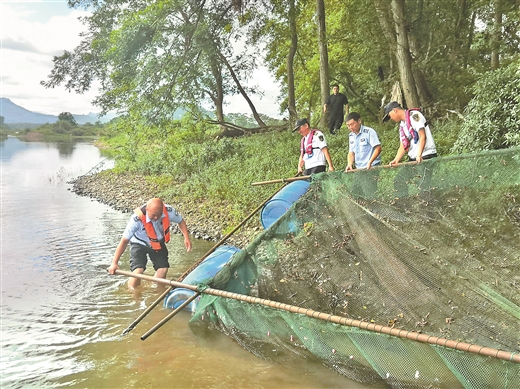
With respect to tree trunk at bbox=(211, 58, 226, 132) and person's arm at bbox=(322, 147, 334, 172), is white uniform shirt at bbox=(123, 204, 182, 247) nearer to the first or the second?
person's arm at bbox=(322, 147, 334, 172)

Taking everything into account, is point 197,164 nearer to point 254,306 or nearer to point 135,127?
point 135,127

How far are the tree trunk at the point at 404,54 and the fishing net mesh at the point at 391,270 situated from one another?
6.93 m

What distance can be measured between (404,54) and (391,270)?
821 centimetres

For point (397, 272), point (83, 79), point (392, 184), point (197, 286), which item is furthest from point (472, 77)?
point (83, 79)

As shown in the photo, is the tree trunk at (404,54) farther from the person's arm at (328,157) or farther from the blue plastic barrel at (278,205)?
the blue plastic barrel at (278,205)

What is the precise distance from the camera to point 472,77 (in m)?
13.1

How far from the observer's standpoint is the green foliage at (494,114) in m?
6.39

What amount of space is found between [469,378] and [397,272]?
1.30 m

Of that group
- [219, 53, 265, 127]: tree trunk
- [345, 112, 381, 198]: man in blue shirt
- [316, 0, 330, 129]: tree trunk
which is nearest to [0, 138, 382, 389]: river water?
[345, 112, 381, 198]: man in blue shirt

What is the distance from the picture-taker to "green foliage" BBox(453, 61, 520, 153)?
21.0 ft

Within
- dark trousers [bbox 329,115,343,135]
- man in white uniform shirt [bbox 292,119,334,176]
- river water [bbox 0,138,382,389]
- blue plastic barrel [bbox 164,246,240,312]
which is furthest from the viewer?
dark trousers [bbox 329,115,343,135]

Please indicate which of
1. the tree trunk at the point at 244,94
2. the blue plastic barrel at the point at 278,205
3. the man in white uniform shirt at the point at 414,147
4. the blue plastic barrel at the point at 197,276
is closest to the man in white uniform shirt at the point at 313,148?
the blue plastic barrel at the point at 278,205

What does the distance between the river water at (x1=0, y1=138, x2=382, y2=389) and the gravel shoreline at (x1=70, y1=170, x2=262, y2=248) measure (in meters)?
0.66

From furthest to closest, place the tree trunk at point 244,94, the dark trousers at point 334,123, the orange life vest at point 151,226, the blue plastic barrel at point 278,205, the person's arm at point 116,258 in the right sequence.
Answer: the tree trunk at point 244,94, the dark trousers at point 334,123, the blue plastic barrel at point 278,205, the orange life vest at point 151,226, the person's arm at point 116,258
